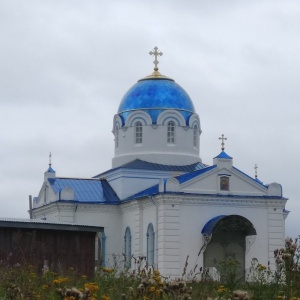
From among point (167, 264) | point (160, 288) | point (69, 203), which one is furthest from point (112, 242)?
point (160, 288)

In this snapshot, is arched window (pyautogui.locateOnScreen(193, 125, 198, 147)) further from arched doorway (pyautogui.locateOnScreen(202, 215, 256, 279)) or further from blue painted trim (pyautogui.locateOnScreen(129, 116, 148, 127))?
arched doorway (pyautogui.locateOnScreen(202, 215, 256, 279))

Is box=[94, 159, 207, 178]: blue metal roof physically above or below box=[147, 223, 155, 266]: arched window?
above

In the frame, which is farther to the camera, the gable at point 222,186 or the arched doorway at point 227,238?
the gable at point 222,186

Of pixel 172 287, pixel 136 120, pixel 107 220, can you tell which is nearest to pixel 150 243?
pixel 107 220

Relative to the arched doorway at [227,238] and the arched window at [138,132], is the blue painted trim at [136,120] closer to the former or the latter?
the arched window at [138,132]

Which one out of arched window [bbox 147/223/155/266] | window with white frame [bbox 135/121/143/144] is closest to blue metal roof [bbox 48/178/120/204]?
window with white frame [bbox 135/121/143/144]

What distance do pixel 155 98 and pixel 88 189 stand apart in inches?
189

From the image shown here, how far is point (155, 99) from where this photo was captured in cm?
3494

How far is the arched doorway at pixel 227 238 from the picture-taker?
30094mm

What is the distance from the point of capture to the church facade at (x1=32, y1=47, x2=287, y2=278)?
2994 centimetres

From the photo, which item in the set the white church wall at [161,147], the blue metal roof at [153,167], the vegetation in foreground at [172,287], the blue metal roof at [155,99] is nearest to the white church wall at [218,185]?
the blue metal roof at [153,167]

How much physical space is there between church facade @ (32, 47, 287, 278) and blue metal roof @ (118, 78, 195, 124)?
42mm

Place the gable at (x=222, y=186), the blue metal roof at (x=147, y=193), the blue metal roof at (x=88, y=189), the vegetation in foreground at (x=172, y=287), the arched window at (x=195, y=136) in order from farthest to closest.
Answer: the arched window at (x=195, y=136), the blue metal roof at (x=88, y=189), the blue metal roof at (x=147, y=193), the gable at (x=222, y=186), the vegetation in foreground at (x=172, y=287)

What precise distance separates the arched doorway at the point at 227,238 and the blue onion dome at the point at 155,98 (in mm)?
6029
